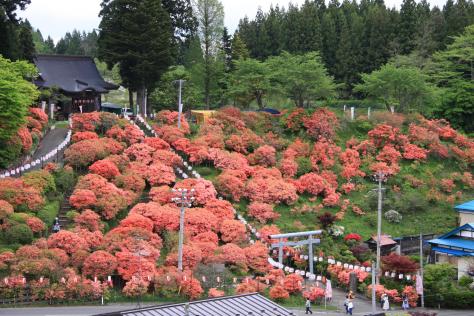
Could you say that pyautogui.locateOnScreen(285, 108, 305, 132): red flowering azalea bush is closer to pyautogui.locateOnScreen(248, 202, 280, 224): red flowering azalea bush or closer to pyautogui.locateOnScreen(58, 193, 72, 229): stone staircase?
pyautogui.locateOnScreen(248, 202, 280, 224): red flowering azalea bush

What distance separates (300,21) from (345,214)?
33.8m

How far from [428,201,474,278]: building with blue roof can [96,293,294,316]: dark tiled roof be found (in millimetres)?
19121

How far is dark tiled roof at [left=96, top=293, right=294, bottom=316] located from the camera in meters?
21.0

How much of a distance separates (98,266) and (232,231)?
8.29m

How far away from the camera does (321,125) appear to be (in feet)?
173

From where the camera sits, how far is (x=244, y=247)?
124 ft

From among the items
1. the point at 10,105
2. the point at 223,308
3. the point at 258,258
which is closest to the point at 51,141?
the point at 10,105

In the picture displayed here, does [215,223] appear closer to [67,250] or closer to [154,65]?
[67,250]

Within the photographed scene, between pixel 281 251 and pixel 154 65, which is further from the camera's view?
pixel 154 65

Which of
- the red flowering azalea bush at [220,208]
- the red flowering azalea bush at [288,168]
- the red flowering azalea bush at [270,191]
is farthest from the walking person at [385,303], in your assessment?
the red flowering azalea bush at [288,168]

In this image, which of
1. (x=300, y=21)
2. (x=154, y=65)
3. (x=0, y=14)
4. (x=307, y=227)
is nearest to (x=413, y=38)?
(x=300, y=21)

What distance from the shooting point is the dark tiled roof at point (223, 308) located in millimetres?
21016

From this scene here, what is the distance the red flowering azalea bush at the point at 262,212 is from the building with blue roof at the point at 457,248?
8688mm

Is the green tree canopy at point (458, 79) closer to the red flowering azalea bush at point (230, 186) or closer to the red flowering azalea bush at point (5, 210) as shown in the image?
the red flowering azalea bush at point (230, 186)
